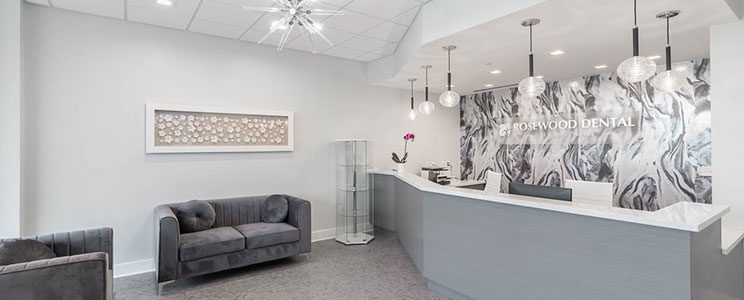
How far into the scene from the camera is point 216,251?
146 inches

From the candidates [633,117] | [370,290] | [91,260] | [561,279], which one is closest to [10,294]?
[91,260]

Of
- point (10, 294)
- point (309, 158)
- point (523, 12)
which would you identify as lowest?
point (10, 294)

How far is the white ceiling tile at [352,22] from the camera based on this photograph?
3.79m

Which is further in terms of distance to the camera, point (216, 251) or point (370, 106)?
point (370, 106)

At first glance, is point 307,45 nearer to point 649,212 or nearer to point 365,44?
point 365,44

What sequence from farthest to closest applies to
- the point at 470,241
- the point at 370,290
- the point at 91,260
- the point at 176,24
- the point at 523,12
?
the point at 176,24 → the point at 370,290 → the point at 470,241 → the point at 523,12 → the point at 91,260

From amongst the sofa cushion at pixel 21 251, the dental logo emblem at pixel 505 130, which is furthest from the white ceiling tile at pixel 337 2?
the dental logo emblem at pixel 505 130

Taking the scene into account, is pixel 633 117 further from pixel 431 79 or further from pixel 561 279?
pixel 561 279

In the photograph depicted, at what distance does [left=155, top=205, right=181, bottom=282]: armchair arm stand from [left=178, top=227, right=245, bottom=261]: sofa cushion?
80 millimetres

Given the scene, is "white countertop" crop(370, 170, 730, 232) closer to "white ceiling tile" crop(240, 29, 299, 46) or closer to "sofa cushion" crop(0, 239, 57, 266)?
"white ceiling tile" crop(240, 29, 299, 46)

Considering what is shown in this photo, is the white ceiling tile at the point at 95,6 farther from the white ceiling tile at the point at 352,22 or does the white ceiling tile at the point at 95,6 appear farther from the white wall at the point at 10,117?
the white ceiling tile at the point at 352,22

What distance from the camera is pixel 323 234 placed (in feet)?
18.0

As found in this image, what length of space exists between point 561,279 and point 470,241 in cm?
79

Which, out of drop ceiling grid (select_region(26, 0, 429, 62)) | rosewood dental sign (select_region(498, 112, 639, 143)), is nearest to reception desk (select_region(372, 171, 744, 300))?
drop ceiling grid (select_region(26, 0, 429, 62))
